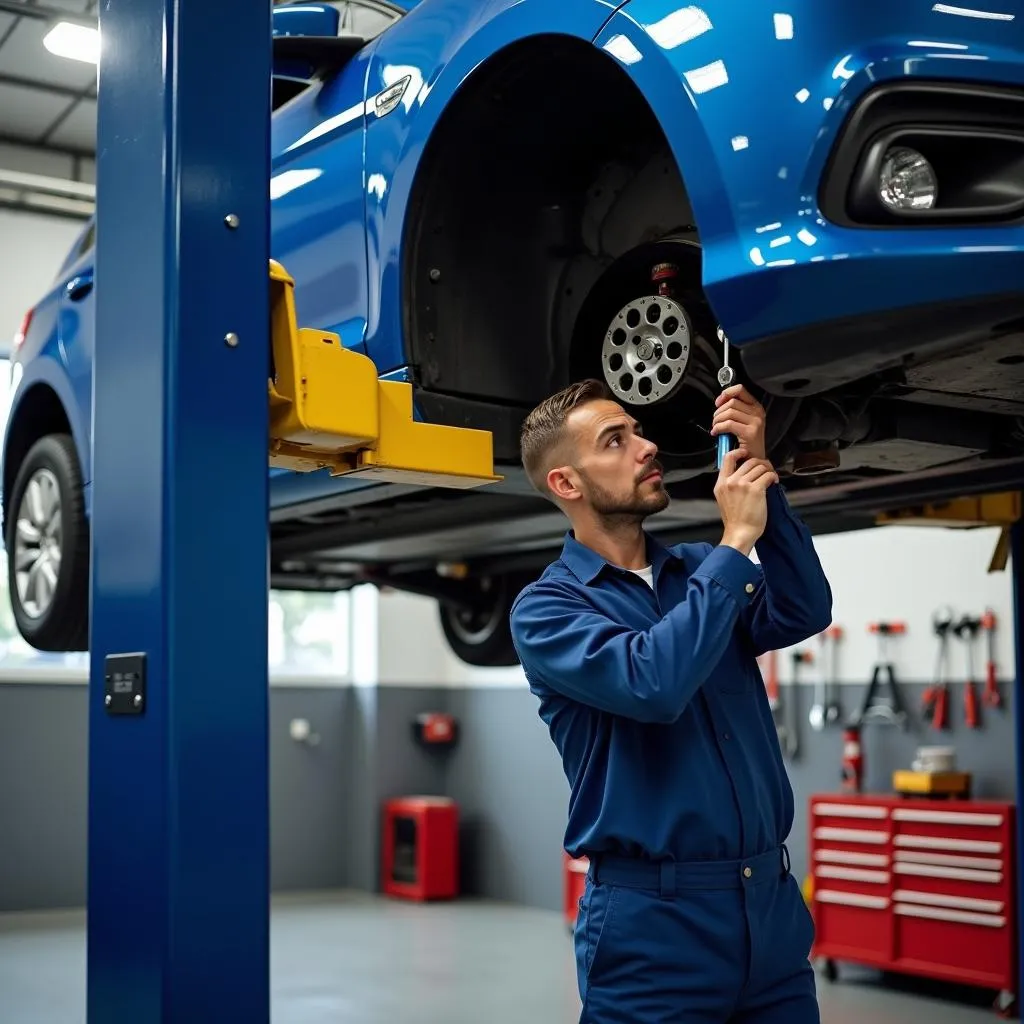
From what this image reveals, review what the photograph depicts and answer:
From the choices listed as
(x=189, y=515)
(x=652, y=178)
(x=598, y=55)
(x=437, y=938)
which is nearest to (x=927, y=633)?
(x=437, y=938)

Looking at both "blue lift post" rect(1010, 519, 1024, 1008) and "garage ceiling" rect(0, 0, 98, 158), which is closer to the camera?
"blue lift post" rect(1010, 519, 1024, 1008)

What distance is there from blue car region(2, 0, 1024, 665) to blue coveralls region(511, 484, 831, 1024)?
1.10 feet

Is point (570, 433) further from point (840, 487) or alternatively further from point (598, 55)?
point (840, 487)

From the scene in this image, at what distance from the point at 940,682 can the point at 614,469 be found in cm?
429

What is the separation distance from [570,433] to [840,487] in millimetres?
1175

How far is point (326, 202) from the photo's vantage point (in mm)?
2701

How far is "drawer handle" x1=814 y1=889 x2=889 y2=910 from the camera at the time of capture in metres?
5.41

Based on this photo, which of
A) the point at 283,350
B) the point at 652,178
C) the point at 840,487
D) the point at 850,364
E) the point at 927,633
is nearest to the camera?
the point at 850,364

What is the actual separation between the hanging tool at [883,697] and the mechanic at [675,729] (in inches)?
167

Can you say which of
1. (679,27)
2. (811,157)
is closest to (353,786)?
(679,27)

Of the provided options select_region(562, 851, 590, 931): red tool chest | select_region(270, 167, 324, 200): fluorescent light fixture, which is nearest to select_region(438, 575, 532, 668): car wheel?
select_region(270, 167, 324, 200): fluorescent light fixture

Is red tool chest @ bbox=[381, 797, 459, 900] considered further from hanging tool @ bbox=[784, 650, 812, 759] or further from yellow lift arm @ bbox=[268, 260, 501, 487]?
yellow lift arm @ bbox=[268, 260, 501, 487]

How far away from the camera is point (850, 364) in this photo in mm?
1754

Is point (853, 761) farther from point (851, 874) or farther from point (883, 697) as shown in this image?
point (851, 874)
